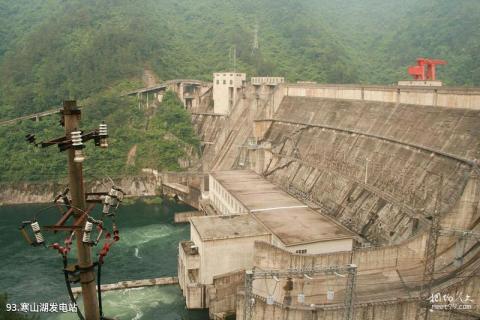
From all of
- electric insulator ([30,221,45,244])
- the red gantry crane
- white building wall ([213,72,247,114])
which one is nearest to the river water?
white building wall ([213,72,247,114])

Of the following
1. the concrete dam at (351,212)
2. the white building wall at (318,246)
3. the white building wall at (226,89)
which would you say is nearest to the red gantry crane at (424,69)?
the concrete dam at (351,212)

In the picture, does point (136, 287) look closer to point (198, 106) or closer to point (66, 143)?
point (66, 143)

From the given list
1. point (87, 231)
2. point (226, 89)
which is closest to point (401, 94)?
point (226, 89)

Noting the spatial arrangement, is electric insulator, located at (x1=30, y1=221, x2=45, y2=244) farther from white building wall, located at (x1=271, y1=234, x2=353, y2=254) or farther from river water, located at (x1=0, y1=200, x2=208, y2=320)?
river water, located at (x1=0, y1=200, x2=208, y2=320)

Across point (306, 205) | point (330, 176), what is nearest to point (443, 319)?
point (306, 205)

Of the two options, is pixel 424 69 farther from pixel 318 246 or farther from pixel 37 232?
pixel 37 232

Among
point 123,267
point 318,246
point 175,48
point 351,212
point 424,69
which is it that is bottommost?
point 123,267
